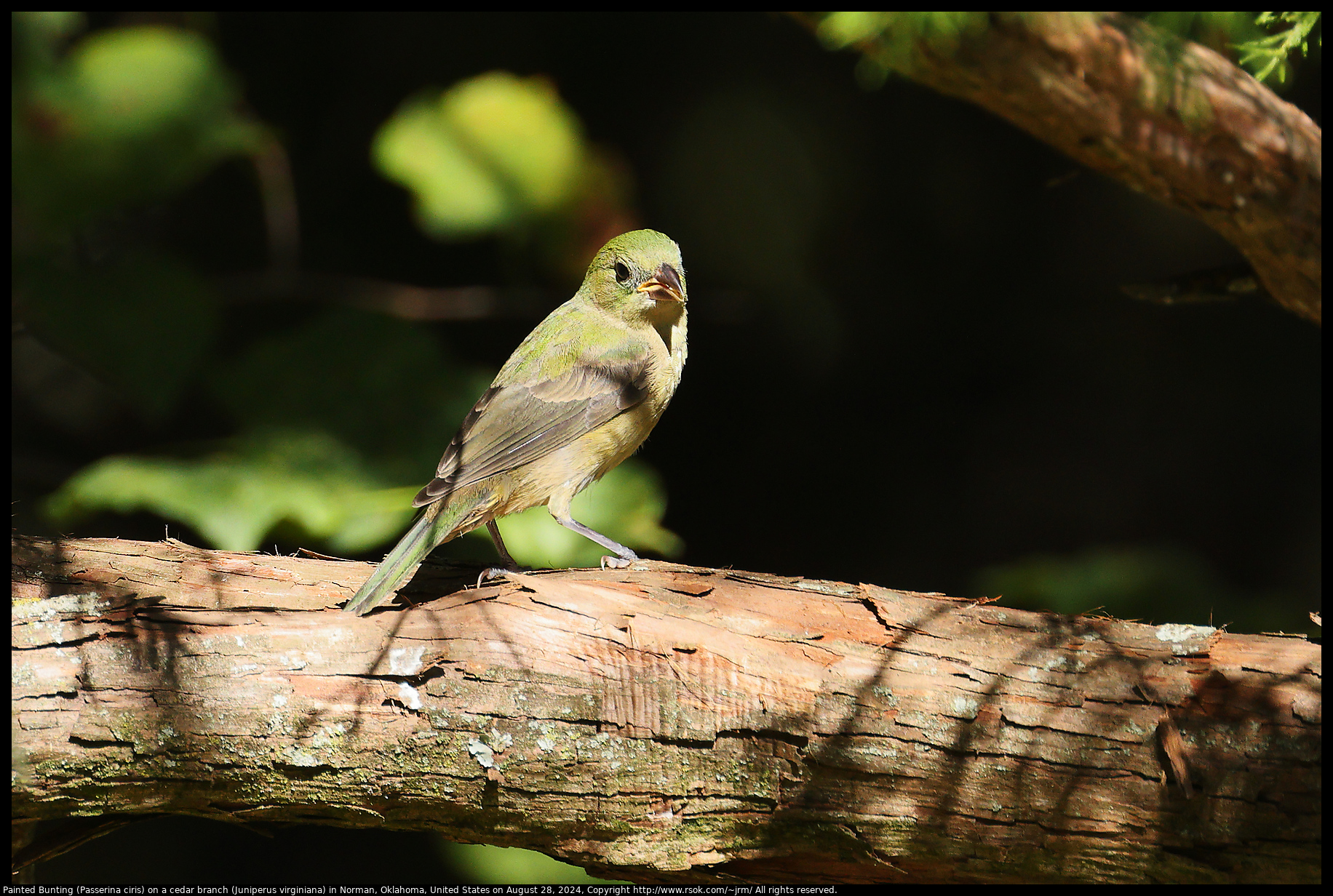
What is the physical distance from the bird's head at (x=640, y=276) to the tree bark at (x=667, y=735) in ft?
5.27

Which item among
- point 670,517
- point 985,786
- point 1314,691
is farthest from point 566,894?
point 670,517

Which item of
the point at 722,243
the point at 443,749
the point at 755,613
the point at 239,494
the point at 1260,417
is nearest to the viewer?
the point at 443,749

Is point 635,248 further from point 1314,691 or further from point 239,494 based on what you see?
point 1314,691

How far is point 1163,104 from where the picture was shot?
11.7 ft

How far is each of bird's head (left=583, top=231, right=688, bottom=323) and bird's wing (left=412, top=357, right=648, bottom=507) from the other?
0.27m

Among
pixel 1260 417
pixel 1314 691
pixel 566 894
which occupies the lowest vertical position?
pixel 566 894

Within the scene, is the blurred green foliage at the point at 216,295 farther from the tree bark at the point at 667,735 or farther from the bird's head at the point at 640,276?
the tree bark at the point at 667,735

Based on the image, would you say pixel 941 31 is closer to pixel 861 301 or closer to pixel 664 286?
pixel 664 286

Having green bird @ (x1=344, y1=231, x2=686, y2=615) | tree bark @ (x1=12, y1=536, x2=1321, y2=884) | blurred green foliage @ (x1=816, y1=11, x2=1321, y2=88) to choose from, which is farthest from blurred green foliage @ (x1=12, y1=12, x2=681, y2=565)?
blurred green foliage @ (x1=816, y1=11, x2=1321, y2=88)

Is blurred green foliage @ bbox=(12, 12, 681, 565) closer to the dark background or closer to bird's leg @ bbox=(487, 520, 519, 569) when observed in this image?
bird's leg @ bbox=(487, 520, 519, 569)

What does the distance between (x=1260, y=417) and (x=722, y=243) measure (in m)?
3.43

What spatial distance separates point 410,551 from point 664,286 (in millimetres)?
1445

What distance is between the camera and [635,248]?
12.2 ft

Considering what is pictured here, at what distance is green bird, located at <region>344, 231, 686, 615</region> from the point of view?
3.08 m
